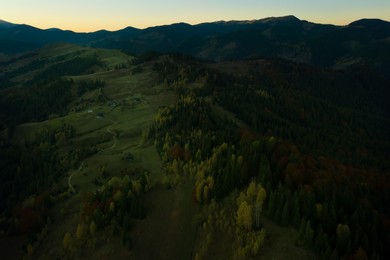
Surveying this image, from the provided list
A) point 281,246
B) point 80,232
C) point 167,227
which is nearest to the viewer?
point 281,246

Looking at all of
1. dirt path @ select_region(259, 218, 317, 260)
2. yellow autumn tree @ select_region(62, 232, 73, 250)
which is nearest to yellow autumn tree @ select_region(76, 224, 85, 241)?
yellow autumn tree @ select_region(62, 232, 73, 250)

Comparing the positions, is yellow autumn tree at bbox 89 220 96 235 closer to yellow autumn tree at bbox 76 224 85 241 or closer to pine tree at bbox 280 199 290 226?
yellow autumn tree at bbox 76 224 85 241

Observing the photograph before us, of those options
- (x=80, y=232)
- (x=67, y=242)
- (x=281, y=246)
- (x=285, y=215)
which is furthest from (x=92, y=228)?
(x=285, y=215)

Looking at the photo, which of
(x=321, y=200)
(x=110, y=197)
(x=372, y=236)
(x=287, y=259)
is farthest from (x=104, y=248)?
(x=372, y=236)

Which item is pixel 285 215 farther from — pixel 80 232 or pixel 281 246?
pixel 80 232

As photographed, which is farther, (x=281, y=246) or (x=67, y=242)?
(x=67, y=242)

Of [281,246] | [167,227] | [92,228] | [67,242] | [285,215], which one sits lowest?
[67,242]

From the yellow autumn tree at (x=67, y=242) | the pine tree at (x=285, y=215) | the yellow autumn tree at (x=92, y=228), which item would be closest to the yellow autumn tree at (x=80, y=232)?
the yellow autumn tree at (x=67, y=242)

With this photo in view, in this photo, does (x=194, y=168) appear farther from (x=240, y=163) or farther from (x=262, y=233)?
(x=262, y=233)

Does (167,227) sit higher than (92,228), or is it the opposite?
(92,228)
